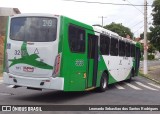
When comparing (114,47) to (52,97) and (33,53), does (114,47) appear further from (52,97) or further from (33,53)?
(33,53)

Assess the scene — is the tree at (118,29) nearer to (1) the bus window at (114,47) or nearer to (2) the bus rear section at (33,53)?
(1) the bus window at (114,47)

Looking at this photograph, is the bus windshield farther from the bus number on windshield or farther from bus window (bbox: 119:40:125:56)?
bus window (bbox: 119:40:125:56)

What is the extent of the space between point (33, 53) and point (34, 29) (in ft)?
2.98

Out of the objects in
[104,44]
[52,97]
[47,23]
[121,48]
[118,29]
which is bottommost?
[52,97]

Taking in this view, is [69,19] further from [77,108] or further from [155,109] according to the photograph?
[155,109]

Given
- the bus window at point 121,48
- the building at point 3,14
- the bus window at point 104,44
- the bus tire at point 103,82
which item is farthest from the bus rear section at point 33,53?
the building at point 3,14

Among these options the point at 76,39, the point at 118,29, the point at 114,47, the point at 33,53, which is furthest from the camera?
the point at 118,29

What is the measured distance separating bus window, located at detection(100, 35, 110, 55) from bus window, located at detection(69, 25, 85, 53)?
8.27ft

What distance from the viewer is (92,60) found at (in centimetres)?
1568

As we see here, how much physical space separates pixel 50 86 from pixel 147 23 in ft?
82.9

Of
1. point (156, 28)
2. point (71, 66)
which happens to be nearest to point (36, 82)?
point (71, 66)

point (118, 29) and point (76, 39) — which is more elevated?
point (118, 29)

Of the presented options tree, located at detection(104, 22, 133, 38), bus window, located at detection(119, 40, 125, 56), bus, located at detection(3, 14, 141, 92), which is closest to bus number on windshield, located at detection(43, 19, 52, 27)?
bus, located at detection(3, 14, 141, 92)

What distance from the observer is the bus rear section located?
12.8 meters
